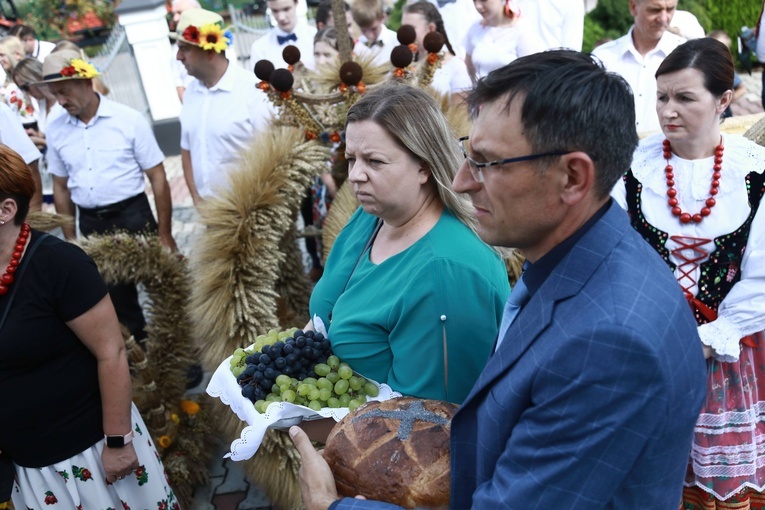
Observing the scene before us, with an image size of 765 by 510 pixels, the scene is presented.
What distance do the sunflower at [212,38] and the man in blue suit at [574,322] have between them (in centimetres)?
366

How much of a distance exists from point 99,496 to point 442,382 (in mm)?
1515

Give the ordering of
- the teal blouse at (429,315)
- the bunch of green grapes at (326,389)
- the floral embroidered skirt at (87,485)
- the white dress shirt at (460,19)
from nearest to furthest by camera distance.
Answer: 1. the teal blouse at (429,315)
2. the bunch of green grapes at (326,389)
3. the floral embroidered skirt at (87,485)
4. the white dress shirt at (460,19)

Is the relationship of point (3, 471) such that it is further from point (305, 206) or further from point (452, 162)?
point (305, 206)

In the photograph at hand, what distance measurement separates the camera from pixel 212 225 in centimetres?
315

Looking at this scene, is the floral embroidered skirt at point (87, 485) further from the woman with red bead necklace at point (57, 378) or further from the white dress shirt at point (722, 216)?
the white dress shirt at point (722, 216)

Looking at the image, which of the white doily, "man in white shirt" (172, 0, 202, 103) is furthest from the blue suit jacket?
"man in white shirt" (172, 0, 202, 103)

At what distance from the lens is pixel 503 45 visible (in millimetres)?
5008

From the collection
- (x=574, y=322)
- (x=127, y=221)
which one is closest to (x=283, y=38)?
(x=127, y=221)

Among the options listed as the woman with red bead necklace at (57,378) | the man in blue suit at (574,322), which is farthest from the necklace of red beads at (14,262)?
the man in blue suit at (574,322)

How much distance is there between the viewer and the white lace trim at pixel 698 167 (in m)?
2.36

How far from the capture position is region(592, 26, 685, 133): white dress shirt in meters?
4.14

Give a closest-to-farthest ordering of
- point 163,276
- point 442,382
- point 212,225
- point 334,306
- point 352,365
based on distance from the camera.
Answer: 1. point 442,382
2. point 352,365
3. point 334,306
4. point 212,225
5. point 163,276

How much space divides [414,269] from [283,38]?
5068 millimetres

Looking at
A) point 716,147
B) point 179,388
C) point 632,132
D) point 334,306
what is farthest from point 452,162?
point 179,388
